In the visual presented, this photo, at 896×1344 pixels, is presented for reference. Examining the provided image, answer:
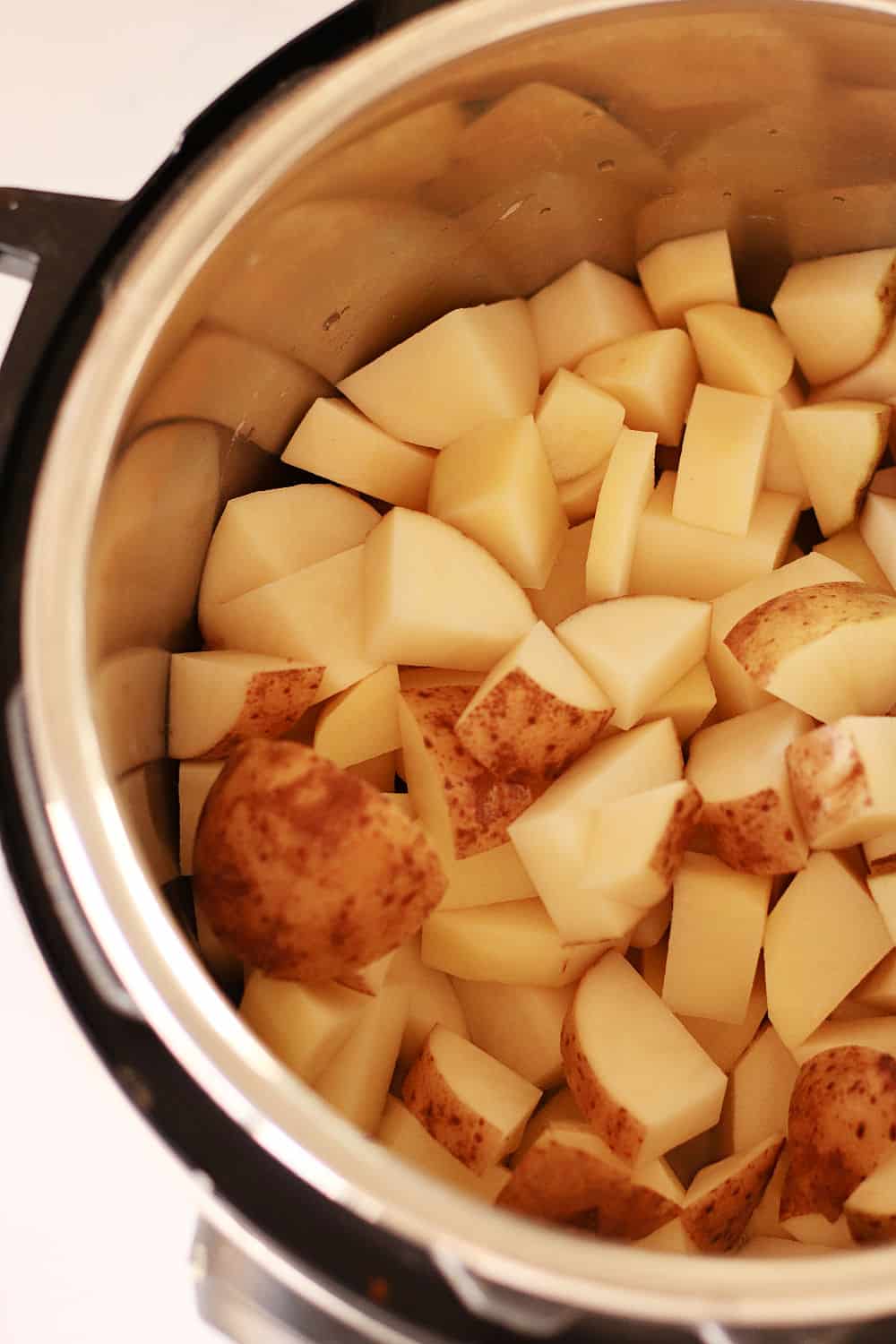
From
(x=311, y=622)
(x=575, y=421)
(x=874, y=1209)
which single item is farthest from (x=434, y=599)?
(x=874, y=1209)

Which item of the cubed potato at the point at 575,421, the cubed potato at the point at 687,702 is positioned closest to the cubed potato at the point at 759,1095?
the cubed potato at the point at 687,702

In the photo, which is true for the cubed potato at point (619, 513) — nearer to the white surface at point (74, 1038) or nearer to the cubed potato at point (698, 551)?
the cubed potato at point (698, 551)

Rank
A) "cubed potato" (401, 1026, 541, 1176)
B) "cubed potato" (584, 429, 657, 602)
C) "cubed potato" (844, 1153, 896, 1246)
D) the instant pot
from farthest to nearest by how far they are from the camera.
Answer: "cubed potato" (584, 429, 657, 602), "cubed potato" (401, 1026, 541, 1176), "cubed potato" (844, 1153, 896, 1246), the instant pot

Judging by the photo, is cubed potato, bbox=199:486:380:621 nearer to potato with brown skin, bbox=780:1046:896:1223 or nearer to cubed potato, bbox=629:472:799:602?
cubed potato, bbox=629:472:799:602

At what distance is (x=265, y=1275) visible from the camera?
0.69 metres

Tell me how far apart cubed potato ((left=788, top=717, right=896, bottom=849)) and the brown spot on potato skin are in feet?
0.53

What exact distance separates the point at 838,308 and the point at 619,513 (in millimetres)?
274

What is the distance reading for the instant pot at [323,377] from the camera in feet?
2.01

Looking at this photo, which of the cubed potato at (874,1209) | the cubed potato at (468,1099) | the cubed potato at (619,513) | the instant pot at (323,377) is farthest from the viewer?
the cubed potato at (619,513)

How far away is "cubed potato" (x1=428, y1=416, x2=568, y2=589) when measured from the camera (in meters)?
0.98

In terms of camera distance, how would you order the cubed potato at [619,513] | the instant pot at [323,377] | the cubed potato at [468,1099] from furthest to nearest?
the cubed potato at [619,513], the cubed potato at [468,1099], the instant pot at [323,377]

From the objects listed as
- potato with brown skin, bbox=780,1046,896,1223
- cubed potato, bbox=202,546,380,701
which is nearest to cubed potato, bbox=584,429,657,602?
cubed potato, bbox=202,546,380,701

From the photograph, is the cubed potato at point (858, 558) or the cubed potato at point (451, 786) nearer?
the cubed potato at point (451, 786)

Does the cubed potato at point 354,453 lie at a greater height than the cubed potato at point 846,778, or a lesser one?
greater
